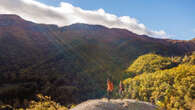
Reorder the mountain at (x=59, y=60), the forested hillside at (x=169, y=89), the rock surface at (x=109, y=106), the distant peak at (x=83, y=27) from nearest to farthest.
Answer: the rock surface at (x=109, y=106) < the forested hillside at (x=169, y=89) < the mountain at (x=59, y=60) < the distant peak at (x=83, y=27)

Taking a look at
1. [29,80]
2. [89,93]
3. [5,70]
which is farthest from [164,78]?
[5,70]

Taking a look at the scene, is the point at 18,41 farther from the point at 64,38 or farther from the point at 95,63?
the point at 95,63

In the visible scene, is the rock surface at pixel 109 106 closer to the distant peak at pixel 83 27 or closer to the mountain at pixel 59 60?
the mountain at pixel 59 60

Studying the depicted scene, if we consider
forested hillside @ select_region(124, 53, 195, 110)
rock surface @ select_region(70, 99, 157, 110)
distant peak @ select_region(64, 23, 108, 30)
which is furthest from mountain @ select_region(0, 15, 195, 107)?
rock surface @ select_region(70, 99, 157, 110)

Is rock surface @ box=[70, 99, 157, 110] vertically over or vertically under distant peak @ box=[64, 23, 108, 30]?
under

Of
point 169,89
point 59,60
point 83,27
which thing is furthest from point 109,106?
point 83,27

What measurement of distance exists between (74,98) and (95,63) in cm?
1336

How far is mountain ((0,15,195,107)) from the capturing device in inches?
904

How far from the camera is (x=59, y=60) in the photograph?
37.8m

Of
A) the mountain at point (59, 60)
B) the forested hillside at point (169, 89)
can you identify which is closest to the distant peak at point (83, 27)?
the mountain at point (59, 60)

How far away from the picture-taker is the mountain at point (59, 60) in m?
23.0

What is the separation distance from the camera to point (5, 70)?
3125cm

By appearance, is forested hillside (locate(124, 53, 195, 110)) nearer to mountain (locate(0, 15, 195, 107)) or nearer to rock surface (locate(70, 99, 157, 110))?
rock surface (locate(70, 99, 157, 110))

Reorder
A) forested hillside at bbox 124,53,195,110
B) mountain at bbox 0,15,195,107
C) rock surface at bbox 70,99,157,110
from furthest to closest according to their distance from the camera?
mountain at bbox 0,15,195,107, forested hillside at bbox 124,53,195,110, rock surface at bbox 70,99,157,110
